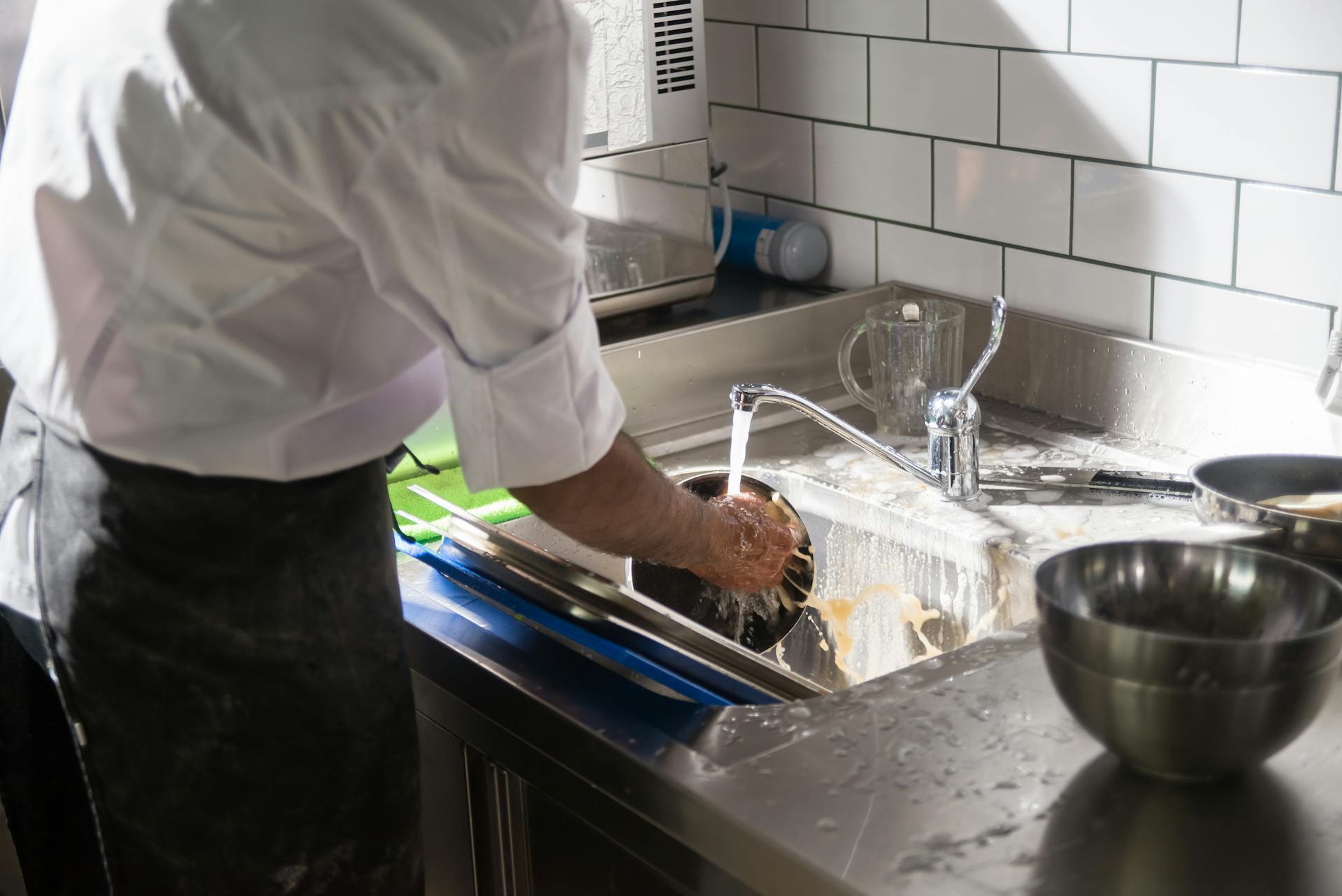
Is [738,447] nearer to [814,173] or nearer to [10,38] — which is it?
[814,173]

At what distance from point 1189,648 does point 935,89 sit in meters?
0.94

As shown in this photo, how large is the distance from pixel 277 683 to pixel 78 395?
21 cm

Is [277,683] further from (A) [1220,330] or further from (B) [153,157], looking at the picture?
(A) [1220,330]

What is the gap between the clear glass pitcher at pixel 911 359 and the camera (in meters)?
1.39

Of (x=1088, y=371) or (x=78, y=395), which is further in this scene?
(x=1088, y=371)

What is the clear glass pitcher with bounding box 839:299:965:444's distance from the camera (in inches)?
54.6

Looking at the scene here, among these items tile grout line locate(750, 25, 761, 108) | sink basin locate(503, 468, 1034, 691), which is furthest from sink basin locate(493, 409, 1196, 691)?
tile grout line locate(750, 25, 761, 108)

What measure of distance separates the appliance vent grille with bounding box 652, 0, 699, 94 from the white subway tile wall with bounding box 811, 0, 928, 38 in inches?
6.3

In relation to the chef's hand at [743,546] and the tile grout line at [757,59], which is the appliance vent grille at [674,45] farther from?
the chef's hand at [743,546]

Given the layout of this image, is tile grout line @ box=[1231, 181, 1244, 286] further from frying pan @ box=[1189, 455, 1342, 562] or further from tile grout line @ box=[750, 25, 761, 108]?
tile grout line @ box=[750, 25, 761, 108]

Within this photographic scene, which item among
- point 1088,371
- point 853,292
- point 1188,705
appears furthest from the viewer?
point 853,292

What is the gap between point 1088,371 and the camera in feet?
4.48

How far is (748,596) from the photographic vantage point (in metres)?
1.19

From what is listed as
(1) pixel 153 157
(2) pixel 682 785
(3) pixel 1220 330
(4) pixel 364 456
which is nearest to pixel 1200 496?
(3) pixel 1220 330
